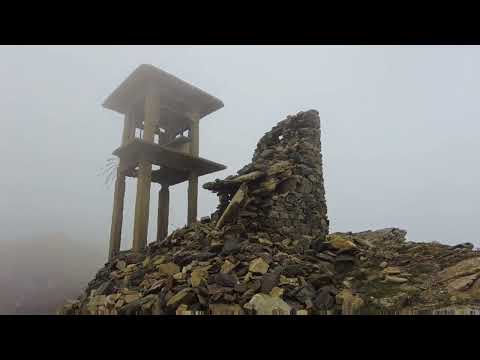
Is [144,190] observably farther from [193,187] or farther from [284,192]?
[284,192]

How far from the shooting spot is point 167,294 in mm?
5719

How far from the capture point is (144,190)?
11.5m

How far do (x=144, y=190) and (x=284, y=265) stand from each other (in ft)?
23.1

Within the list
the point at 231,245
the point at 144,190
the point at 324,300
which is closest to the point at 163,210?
the point at 144,190

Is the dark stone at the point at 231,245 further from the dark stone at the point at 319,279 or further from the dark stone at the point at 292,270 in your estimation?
the dark stone at the point at 319,279

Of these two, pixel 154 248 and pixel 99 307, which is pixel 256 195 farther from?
pixel 99 307

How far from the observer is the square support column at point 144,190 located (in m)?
10.9

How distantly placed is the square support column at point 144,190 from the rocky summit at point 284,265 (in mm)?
1157

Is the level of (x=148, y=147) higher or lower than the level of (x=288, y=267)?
higher

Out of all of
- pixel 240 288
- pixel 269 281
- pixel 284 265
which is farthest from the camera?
pixel 284 265

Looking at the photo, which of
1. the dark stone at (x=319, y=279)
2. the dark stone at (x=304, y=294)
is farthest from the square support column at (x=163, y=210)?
the dark stone at (x=304, y=294)

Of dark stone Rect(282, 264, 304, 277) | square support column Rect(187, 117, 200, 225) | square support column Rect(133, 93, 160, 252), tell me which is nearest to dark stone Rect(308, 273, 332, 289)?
dark stone Rect(282, 264, 304, 277)

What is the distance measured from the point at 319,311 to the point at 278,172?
4.27m
